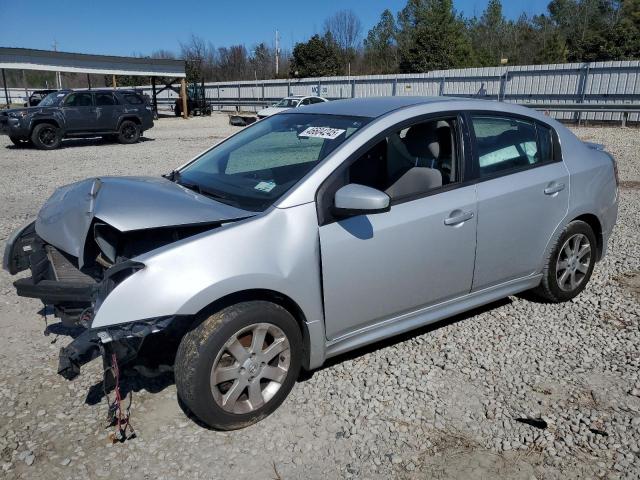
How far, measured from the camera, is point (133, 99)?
19.0m

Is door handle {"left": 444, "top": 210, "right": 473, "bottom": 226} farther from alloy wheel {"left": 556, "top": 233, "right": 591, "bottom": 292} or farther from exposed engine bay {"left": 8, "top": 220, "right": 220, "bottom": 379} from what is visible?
exposed engine bay {"left": 8, "top": 220, "right": 220, "bottom": 379}

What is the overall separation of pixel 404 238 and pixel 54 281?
210 centimetres

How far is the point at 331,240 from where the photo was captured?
2.93m

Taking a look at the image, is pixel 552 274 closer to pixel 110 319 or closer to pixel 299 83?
pixel 110 319

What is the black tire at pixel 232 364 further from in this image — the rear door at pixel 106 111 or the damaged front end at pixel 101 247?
the rear door at pixel 106 111

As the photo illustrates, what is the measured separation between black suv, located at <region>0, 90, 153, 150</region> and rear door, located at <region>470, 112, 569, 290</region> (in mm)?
16365

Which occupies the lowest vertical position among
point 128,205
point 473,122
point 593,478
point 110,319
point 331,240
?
point 593,478

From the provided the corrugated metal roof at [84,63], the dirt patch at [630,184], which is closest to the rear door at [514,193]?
the dirt patch at [630,184]

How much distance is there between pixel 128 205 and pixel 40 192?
25.7ft

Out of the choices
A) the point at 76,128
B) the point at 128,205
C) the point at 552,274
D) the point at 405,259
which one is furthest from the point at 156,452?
the point at 76,128

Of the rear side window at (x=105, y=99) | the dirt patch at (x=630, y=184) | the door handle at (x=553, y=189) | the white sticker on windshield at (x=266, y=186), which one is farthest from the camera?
the rear side window at (x=105, y=99)

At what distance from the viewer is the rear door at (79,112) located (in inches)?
673

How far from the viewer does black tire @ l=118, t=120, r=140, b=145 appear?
1871 cm

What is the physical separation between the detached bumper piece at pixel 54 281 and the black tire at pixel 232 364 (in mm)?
738
